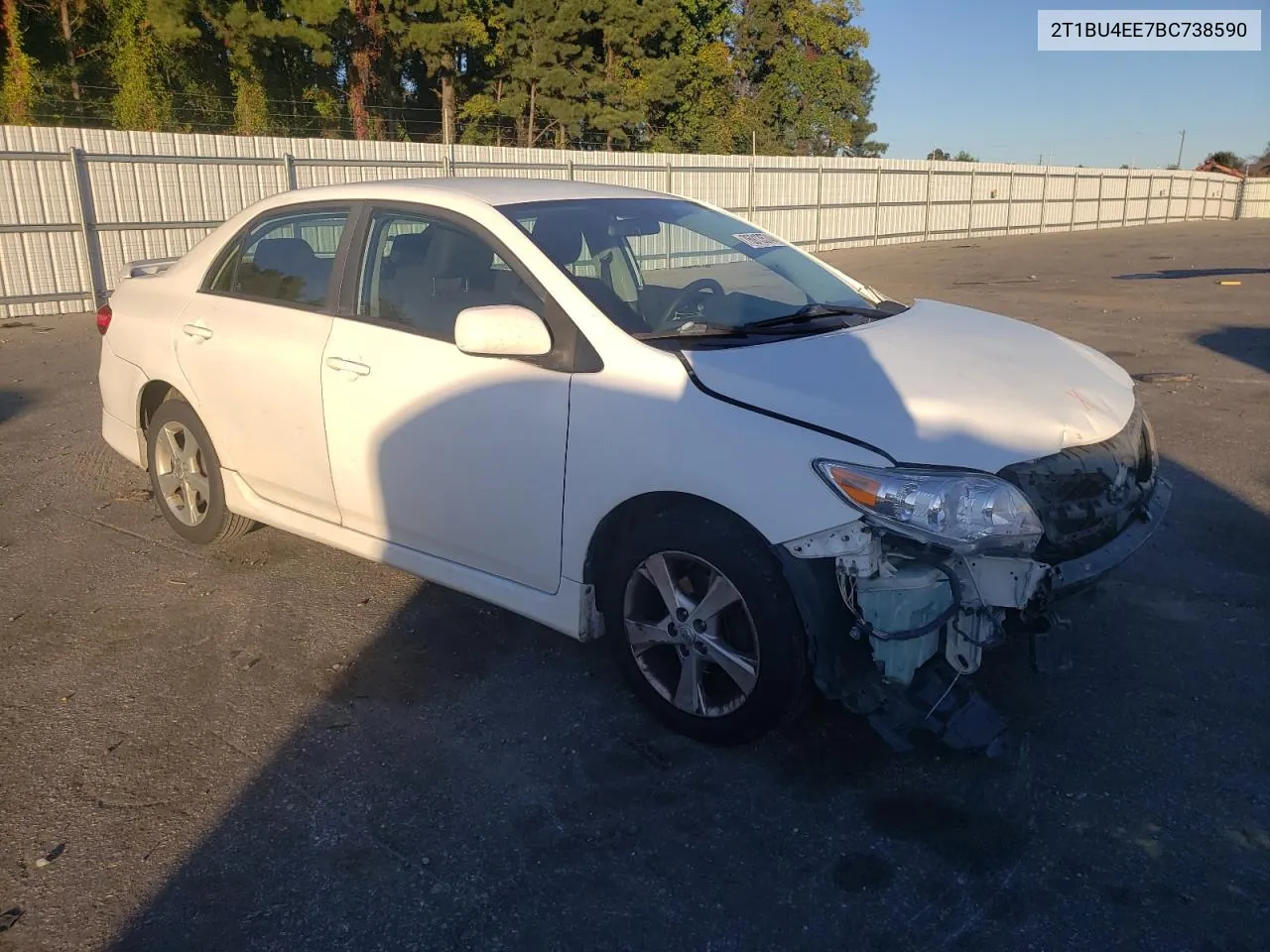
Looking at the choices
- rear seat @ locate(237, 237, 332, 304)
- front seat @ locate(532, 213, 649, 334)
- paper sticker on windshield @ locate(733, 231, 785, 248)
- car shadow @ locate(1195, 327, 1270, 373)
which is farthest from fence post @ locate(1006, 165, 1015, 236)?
front seat @ locate(532, 213, 649, 334)

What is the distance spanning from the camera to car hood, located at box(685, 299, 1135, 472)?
2854mm

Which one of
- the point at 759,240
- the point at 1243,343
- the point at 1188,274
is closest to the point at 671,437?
the point at 759,240

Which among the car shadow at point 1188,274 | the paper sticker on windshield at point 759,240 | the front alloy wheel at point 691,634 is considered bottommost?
the car shadow at point 1188,274

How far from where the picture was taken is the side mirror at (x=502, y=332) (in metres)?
3.23

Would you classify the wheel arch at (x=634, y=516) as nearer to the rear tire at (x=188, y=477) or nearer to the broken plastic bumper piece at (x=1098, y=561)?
the broken plastic bumper piece at (x=1098, y=561)

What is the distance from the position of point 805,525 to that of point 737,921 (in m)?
1.02

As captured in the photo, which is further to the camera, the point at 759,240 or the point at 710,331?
the point at 759,240

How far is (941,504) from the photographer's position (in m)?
2.73

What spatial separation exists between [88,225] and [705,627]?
1425 cm

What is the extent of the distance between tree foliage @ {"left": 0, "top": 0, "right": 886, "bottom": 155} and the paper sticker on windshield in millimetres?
20276

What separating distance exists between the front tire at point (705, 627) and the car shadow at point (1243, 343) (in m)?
8.17

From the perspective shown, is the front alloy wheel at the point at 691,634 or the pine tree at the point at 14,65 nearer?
the front alloy wheel at the point at 691,634

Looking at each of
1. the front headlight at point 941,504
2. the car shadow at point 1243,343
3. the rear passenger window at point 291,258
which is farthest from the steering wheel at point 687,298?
the car shadow at point 1243,343

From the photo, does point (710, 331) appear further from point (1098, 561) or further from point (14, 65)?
point (14, 65)
